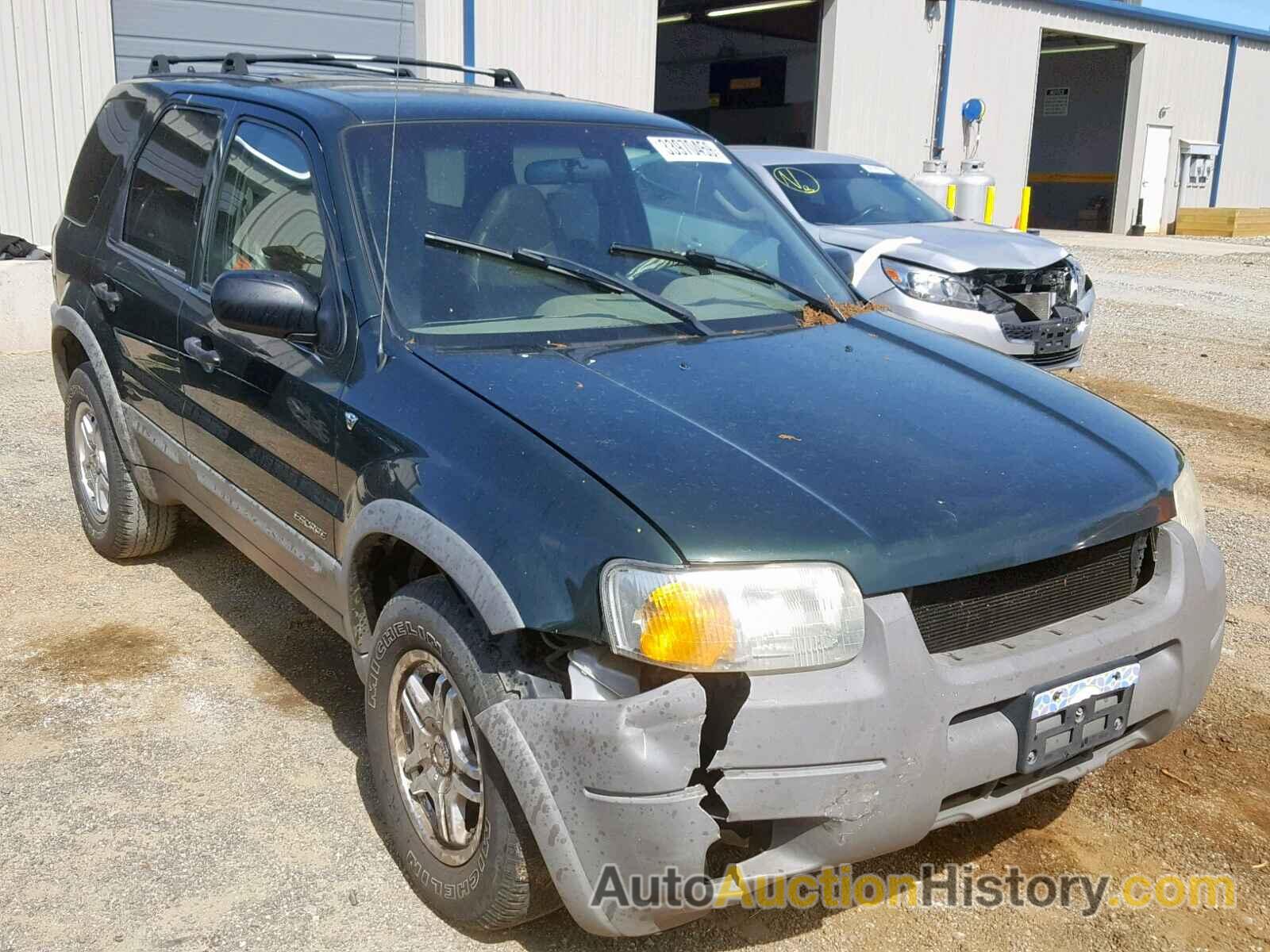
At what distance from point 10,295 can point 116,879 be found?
7828 mm

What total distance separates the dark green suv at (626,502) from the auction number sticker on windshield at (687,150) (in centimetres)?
2

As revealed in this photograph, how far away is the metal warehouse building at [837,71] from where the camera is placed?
36.4 feet

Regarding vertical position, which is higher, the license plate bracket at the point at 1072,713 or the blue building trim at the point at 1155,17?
the blue building trim at the point at 1155,17

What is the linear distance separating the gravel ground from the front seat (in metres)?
1.45

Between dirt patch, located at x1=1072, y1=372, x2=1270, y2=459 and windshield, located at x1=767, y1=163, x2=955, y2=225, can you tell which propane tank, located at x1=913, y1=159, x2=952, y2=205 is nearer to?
windshield, located at x1=767, y1=163, x2=955, y2=225

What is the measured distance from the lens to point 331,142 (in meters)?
3.29

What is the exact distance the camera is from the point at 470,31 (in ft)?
44.9

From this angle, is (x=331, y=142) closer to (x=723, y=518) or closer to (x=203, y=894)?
(x=723, y=518)

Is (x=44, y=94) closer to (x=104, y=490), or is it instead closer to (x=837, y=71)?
(x=104, y=490)

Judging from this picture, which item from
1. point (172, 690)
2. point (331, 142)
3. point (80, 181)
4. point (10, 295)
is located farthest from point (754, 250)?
point (10, 295)

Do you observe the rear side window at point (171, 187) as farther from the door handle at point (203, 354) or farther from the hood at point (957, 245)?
the hood at point (957, 245)

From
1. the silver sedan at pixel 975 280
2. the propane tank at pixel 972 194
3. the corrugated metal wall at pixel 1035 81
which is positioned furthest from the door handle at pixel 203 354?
the corrugated metal wall at pixel 1035 81

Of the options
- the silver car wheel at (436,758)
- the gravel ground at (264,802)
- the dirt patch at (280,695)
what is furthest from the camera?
the dirt patch at (280,695)

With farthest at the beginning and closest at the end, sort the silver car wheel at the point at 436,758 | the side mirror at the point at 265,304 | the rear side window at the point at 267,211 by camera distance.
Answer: the rear side window at the point at 267,211, the side mirror at the point at 265,304, the silver car wheel at the point at 436,758
